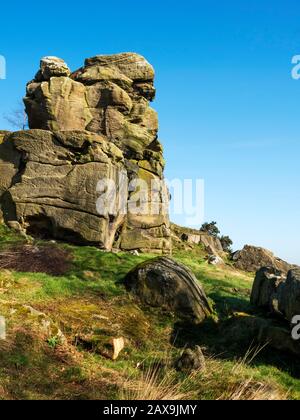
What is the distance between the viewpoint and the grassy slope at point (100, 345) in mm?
9664

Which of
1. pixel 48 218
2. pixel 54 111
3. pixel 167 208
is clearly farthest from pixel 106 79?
pixel 48 218

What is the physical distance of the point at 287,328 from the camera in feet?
45.5

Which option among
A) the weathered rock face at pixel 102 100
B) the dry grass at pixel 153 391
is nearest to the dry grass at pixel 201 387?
the dry grass at pixel 153 391

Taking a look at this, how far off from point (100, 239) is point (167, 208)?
866 centimetres

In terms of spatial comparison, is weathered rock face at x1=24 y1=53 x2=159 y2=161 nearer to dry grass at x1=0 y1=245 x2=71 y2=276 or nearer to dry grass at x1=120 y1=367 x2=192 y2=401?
dry grass at x1=0 y1=245 x2=71 y2=276

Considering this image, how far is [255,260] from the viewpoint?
38312mm

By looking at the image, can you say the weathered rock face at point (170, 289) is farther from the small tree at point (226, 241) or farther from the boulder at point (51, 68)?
the small tree at point (226, 241)

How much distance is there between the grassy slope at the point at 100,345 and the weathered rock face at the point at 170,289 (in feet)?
1.54

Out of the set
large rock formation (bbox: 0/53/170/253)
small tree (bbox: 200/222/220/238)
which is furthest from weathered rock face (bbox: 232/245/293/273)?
small tree (bbox: 200/222/220/238)

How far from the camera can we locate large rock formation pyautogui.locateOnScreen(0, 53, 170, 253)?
993 inches

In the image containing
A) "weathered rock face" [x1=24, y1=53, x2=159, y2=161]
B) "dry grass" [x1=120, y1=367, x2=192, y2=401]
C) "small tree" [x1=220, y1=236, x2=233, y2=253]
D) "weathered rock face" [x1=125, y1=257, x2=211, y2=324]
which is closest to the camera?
"dry grass" [x1=120, y1=367, x2=192, y2=401]

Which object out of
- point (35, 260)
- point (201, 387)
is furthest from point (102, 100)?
point (201, 387)

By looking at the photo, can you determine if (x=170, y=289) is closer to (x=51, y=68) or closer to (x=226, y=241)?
(x=51, y=68)

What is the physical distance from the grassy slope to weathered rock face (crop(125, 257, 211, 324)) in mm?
469
